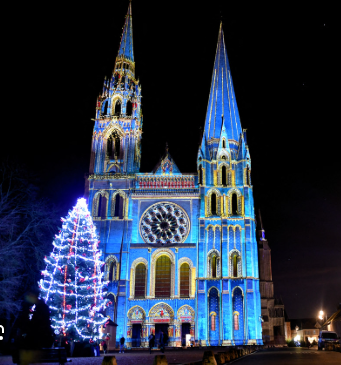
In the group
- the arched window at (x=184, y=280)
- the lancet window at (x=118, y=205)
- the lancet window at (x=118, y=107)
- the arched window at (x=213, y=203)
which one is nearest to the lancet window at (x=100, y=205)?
the lancet window at (x=118, y=205)

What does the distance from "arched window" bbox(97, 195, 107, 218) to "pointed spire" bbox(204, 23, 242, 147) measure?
13.2 m

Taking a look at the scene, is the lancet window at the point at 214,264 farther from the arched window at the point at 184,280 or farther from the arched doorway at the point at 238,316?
the arched doorway at the point at 238,316

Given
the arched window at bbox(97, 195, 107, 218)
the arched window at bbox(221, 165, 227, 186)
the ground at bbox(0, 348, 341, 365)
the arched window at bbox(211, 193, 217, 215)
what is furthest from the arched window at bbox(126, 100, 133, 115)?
the ground at bbox(0, 348, 341, 365)

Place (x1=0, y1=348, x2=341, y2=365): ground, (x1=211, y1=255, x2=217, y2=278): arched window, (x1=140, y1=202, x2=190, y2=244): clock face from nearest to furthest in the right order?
1. (x1=0, y1=348, x2=341, y2=365): ground
2. (x1=211, y1=255, x2=217, y2=278): arched window
3. (x1=140, y1=202, x2=190, y2=244): clock face

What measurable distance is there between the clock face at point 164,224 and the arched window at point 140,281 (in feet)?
8.99

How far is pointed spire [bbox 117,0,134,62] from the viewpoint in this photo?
194 ft

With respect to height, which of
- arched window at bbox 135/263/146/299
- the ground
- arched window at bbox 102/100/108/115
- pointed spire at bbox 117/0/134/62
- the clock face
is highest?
pointed spire at bbox 117/0/134/62

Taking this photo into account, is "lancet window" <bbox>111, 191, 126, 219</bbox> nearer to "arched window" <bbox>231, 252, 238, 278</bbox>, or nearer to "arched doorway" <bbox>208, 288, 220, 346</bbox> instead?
"arched window" <bbox>231, 252, 238, 278</bbox>

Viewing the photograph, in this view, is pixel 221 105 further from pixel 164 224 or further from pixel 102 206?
pixel 102 206

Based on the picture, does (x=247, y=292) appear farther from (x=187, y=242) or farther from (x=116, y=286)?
(x=116, y=286)

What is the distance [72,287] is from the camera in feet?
99.5

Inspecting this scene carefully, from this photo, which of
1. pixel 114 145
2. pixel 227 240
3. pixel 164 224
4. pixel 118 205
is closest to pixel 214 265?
pixel 227 240

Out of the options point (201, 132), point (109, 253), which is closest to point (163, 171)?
point (201, 132)

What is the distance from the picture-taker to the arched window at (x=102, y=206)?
46656 millimetres
